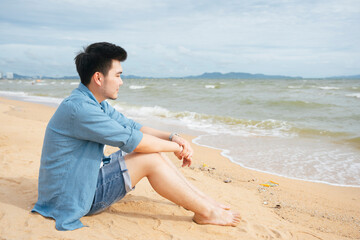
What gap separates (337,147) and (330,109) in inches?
288

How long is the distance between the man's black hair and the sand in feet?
4.04

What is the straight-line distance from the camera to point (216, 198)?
371 cm

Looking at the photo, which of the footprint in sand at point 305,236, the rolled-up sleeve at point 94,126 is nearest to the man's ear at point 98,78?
the rolled-up sleeve at point 94,126

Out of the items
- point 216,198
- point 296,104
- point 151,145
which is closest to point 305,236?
point 216,198

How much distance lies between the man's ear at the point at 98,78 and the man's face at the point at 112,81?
3cm

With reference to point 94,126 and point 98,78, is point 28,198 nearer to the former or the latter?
point 94,126

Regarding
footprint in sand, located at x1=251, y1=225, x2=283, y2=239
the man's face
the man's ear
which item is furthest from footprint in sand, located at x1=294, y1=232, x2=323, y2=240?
the man's ear

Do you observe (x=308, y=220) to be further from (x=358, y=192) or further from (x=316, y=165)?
(x=316, y=165)

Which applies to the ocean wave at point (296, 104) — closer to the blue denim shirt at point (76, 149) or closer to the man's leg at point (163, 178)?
the man's leg at point (163, 178)

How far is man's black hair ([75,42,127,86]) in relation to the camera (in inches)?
92.9

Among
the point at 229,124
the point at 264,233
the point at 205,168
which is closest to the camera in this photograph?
the point at 264,233

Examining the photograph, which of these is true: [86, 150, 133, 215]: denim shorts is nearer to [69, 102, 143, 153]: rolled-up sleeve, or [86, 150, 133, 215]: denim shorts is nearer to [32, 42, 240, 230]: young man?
[32, 42, 240, 230]: young man

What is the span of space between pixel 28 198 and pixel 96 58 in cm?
174

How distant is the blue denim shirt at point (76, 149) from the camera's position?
2.24 meters
